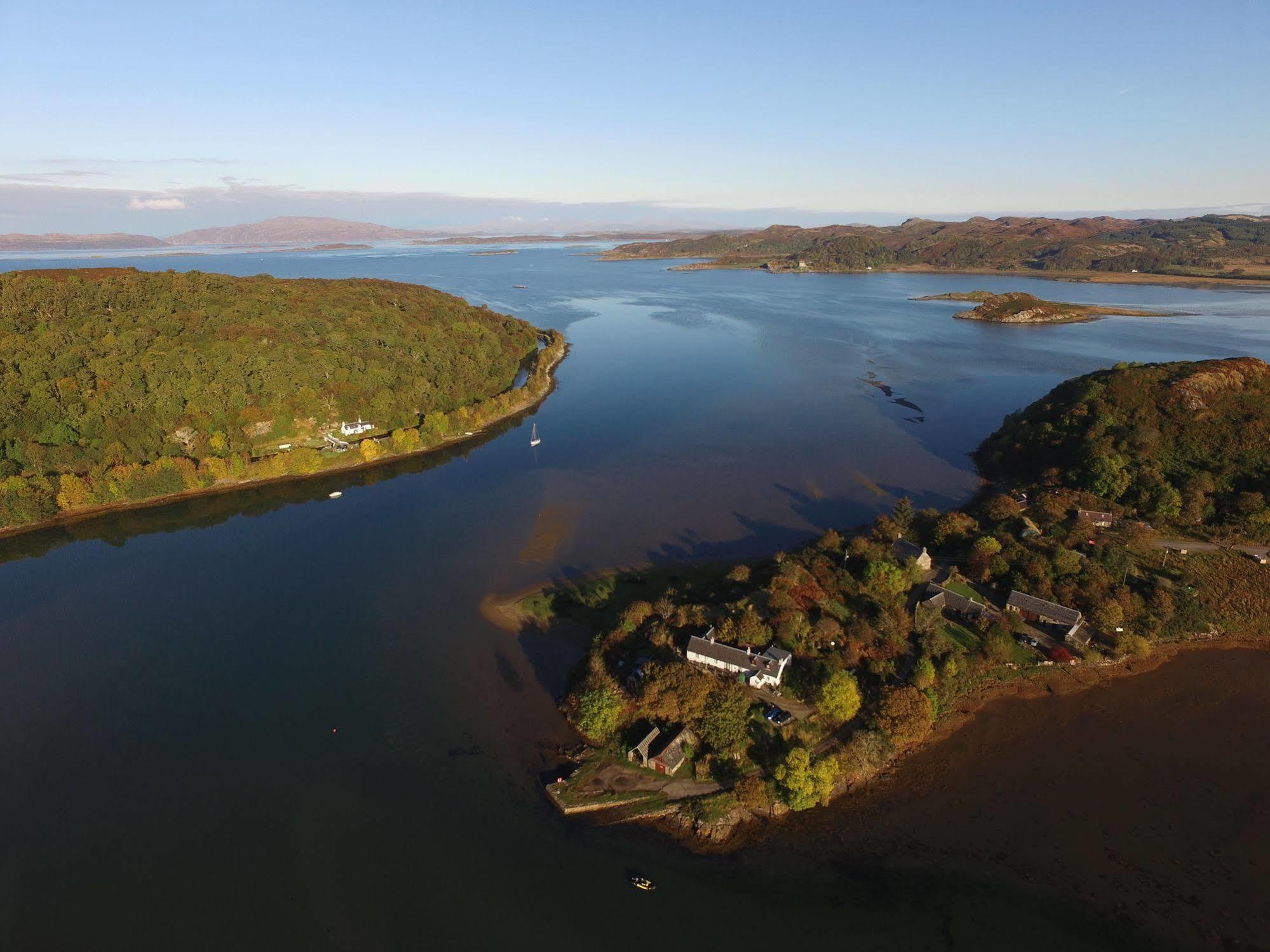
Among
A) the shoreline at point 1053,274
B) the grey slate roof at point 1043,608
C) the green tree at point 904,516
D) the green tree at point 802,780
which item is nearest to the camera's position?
the green tree at point 802,780

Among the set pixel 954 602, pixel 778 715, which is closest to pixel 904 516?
pixel 954 602

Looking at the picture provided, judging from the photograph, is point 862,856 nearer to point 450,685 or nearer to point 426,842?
point 426,842

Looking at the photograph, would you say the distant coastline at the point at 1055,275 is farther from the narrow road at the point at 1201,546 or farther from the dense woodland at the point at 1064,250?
the narrow road at the point at 1201,546

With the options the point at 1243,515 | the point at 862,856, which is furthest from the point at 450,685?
the point at 1243,515

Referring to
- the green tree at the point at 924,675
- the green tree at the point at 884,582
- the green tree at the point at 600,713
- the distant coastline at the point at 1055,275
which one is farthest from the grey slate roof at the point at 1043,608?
the distant coastline at the point at 1055,275

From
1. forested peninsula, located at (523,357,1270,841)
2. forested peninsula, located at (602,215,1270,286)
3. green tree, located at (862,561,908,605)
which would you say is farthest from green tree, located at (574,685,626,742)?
forested peninsula, located at (602,215,1270,286)

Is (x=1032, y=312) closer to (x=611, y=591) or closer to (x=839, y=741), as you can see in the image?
(x=611, y=591)
